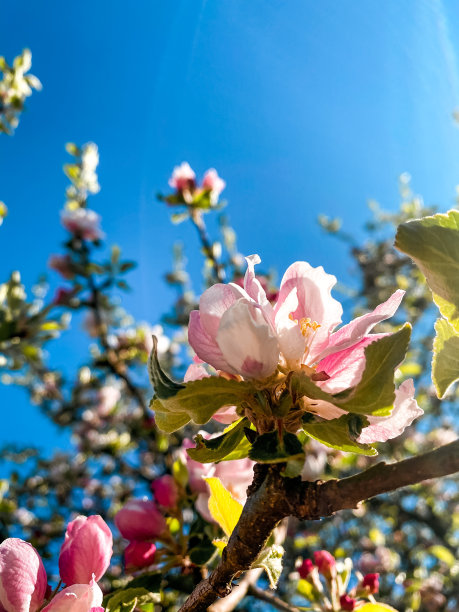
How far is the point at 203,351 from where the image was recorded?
22.0 inches

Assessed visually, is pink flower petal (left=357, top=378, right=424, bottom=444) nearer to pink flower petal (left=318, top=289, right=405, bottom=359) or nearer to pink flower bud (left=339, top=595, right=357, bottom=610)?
pink flower petal (left=318, top=289, right=405, bottom=359)

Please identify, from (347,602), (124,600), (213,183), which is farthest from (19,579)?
(213,183)

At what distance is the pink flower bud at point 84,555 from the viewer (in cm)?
64

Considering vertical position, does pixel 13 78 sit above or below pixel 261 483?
above

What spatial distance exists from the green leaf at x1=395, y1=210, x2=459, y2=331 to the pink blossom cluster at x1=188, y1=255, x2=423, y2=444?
2.8 inches

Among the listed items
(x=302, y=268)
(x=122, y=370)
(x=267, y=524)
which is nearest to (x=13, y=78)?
(x=122, y=370)

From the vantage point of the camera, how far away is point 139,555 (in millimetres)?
892

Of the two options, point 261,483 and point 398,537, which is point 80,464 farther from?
point 261,483

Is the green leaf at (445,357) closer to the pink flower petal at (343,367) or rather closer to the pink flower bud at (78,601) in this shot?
the pink flower petal at (343,367)

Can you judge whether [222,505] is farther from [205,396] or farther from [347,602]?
[347,602]

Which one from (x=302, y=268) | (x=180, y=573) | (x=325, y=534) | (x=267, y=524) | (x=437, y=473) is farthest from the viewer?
(x=325, y=534)

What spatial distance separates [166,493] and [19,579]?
0.48m

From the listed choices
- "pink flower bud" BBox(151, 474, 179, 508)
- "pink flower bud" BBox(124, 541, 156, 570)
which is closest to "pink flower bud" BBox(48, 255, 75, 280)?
"pink flower bud" BBox(151, 474, 179, 508)

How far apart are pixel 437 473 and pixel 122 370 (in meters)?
2.35
